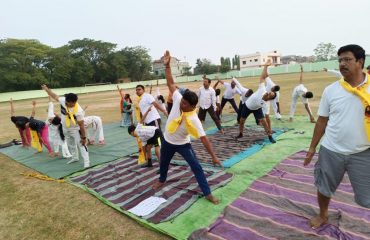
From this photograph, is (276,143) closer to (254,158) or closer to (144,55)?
(254,158)

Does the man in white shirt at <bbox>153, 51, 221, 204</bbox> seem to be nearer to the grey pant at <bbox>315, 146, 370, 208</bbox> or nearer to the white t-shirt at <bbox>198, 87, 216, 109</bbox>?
the grey pant at <bbox>315, 146, 370, 208</bbox>

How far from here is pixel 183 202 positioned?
14.5 ft

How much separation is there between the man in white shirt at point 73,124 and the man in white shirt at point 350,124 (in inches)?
202

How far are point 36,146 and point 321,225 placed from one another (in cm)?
829

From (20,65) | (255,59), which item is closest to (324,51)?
(255,59)

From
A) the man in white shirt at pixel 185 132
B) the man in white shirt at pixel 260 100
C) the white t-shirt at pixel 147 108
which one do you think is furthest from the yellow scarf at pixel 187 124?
the man in white shirt at pixel 260 100

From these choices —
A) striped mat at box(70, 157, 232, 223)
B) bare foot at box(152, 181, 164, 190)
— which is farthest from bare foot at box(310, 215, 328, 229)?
bare foot at box(152, 181, 164, 190)

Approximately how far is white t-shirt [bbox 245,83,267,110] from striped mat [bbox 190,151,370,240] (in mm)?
2870

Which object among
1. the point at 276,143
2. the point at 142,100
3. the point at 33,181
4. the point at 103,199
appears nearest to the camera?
the point at 103,199

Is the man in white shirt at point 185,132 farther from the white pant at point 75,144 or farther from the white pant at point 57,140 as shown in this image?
the white pant at point 57,140

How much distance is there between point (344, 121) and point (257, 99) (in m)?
4.52

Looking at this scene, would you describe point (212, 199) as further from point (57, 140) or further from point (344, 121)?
point (57, 140)

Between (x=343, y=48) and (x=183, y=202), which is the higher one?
(x=343, y=48)

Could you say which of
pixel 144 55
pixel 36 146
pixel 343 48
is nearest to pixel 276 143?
pixel 343 48
